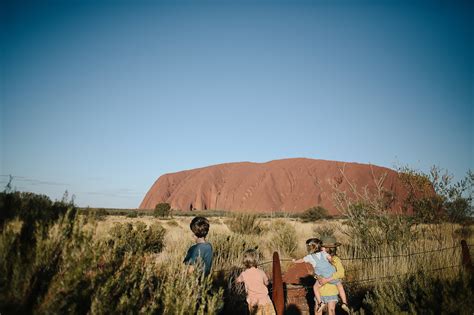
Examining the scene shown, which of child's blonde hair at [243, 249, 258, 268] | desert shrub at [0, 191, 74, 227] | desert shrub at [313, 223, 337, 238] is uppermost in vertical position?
desert shrub at [0, 191, 74, 227]

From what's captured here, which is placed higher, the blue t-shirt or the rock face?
the rock face

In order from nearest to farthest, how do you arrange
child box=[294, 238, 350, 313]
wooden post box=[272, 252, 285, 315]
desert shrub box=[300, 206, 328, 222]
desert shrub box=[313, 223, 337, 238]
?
wooden post box=[272, 252, 285, 315] → child box=[294, 238, 350, 313] → desert shrub box=[313, 223, 337, 238] → desert shrub box=[300, 206, 328, 222]

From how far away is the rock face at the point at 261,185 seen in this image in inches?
2773

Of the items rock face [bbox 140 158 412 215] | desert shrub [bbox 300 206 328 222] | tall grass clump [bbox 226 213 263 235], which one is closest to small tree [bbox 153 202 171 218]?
desert shrub [bbox 300 206 328 222]

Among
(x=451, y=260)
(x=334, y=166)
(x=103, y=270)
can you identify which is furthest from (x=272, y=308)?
(x=334, y=166)

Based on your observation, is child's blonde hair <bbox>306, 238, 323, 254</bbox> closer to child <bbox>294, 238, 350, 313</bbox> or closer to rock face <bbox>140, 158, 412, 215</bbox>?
child <bbox>294, 238, 350, 313</bbox>

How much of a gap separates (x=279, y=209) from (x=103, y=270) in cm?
6925

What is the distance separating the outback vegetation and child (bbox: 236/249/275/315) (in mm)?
550

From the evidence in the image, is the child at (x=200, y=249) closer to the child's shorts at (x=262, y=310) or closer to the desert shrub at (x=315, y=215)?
the child's shorts at (x=262, y=310)

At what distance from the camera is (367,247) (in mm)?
9062

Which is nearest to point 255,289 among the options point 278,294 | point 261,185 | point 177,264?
point 278,294

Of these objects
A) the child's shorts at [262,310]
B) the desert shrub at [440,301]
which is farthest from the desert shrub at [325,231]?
the child's shorts at [262,310]

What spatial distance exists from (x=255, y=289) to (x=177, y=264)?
1526mm

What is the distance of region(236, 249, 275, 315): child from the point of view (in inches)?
165
